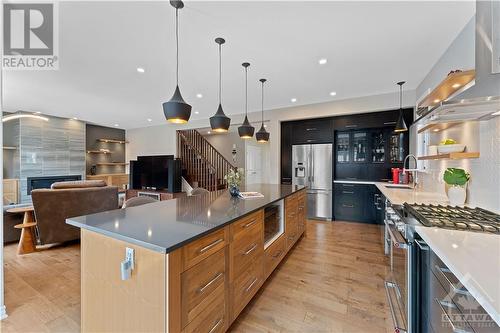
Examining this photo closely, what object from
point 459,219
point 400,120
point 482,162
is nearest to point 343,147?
point 400,120

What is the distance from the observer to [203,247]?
1237 mm

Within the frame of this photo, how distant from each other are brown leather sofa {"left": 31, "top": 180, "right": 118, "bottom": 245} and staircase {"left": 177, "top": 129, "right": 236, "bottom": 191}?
3668 millimetres

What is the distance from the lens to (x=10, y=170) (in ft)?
19.1

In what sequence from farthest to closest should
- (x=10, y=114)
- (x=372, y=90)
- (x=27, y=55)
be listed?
(x=10, y=114) → (x=372, y=90) → (x=27, y=55)

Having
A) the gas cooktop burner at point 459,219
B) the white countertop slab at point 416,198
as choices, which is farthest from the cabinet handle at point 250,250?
the white countertop slab at point 416,198

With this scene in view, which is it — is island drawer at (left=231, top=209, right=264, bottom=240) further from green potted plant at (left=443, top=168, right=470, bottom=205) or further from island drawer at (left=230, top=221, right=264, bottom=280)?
green potted plant at (left=443, top=168, right=470, bottom=205)

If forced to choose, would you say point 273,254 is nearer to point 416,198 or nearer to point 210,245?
point 210,245

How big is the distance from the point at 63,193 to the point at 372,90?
5694mm

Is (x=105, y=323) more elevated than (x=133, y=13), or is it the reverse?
(x=133, y=13)

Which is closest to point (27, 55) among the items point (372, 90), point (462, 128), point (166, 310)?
point (166, 310)

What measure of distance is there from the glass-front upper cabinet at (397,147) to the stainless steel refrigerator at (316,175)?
1238mm

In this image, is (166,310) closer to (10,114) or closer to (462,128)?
(462,128)

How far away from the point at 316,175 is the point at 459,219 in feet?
11.8

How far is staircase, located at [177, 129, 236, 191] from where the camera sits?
281 inches
